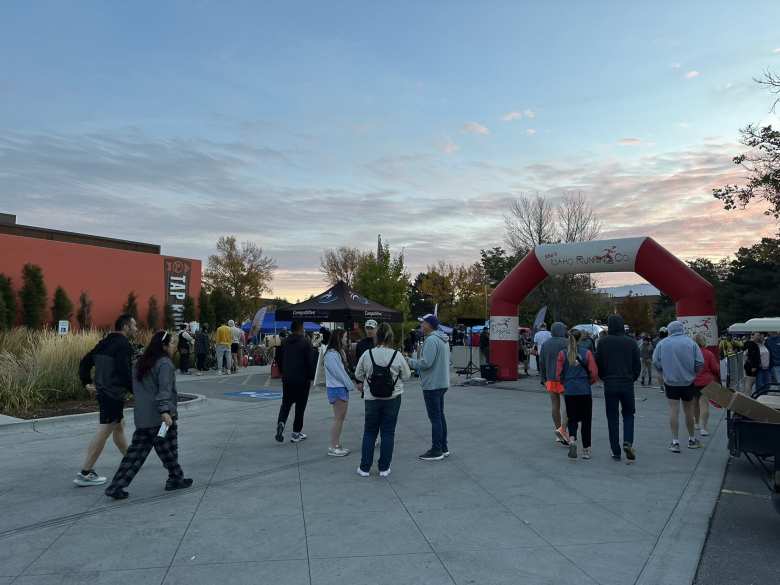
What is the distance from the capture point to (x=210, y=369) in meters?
20.6

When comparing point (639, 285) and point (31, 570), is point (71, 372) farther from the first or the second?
point (639, 285)

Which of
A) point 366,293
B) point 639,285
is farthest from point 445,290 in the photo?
point 639,285

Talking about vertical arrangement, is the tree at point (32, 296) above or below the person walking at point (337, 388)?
above

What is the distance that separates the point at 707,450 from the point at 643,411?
12.5 feet

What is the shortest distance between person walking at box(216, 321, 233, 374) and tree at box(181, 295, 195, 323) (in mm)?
15046

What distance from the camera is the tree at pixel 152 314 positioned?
3169 centimetres

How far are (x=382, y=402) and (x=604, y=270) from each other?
11.8 m

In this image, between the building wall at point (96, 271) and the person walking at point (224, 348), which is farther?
the building wall at point (96, 271)

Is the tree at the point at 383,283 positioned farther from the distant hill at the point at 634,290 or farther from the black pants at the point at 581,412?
the distant hill at the point at 634,290

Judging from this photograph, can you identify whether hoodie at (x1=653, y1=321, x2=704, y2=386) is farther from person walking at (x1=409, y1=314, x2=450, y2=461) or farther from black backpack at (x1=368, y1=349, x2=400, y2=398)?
black backpack at (x1=368, y1=349, x2=400, y2=398)

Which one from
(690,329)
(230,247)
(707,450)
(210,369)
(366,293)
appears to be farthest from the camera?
(230,247)

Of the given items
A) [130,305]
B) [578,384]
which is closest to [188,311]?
[130,305]

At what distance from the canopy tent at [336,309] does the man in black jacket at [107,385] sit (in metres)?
9.37

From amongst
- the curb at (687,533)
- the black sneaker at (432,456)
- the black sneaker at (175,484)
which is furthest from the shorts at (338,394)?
the curb at (687,533)
